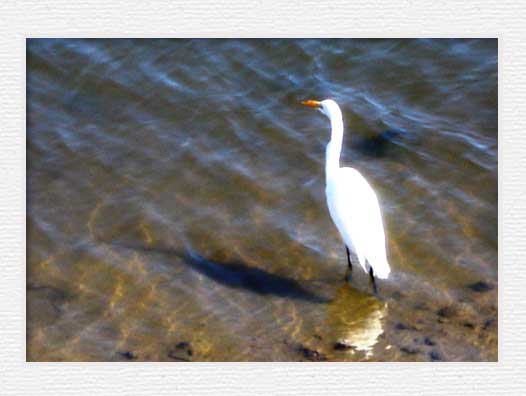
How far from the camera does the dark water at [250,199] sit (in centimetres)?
661

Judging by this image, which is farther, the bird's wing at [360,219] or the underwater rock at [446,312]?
the bird's wing at [360,219]

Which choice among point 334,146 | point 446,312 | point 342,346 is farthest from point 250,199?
point 446,312

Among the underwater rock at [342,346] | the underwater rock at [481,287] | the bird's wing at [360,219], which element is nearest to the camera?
the underwater rock at [342,346]

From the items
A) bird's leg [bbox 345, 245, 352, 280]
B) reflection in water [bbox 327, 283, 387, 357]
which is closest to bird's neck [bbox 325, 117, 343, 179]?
bird's leg [bbox 345, 245, 352, 280]

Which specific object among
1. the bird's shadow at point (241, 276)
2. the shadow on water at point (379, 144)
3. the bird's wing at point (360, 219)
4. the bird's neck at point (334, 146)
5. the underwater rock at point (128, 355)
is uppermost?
the shadow on water at point (379, 144)

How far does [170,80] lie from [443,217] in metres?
3.68

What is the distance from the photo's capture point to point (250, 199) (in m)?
8.14

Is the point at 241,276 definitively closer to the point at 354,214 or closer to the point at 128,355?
the point at 354,214

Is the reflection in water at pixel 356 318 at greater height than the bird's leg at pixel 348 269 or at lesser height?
lesser

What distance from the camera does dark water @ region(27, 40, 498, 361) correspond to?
661 centimetres

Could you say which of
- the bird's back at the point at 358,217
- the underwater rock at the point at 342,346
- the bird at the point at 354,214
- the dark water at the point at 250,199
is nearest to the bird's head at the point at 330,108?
the bird at the point at 354,214

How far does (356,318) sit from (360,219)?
2.77ft

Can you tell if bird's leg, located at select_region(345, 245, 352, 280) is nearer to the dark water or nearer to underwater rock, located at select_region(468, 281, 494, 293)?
the dark water

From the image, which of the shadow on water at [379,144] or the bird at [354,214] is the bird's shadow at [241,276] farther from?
the shadow on water at [379,144]
